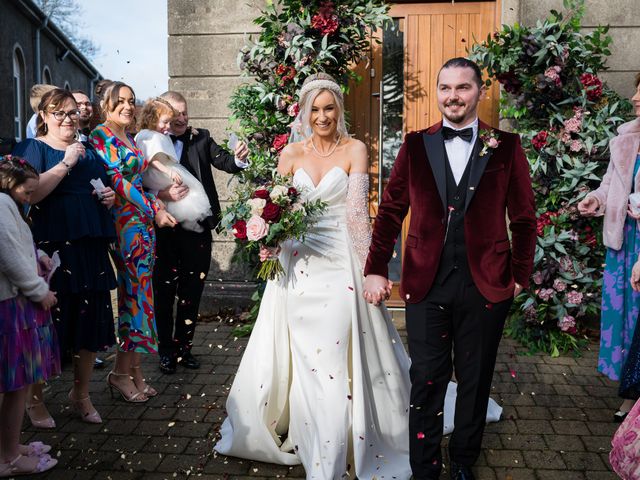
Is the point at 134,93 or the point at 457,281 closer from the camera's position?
the point at 457,281

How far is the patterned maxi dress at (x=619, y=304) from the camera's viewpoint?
4.54 metres

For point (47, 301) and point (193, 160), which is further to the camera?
point (193, 160)

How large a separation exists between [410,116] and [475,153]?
3988mm

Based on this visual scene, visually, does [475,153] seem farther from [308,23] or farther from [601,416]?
[308,23]

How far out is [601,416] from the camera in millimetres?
4414

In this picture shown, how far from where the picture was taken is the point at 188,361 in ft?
18.0

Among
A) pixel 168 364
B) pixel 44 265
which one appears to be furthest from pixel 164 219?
pixel 168 364

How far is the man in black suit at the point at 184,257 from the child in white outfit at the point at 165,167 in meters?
0.17

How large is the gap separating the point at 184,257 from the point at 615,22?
5139mm

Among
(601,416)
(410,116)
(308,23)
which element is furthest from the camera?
(410,116)

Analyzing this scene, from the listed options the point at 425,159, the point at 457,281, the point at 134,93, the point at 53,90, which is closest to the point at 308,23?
the point at 134,93

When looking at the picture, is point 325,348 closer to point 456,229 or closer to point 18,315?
point 456,229

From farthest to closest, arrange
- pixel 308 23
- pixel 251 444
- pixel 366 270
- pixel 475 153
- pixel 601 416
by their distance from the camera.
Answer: pixel 308 23, pixel 601 416, pixel 251 444, pixel 366 270, pixel 475 153

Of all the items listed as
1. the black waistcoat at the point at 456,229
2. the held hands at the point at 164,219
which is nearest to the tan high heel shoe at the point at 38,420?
the held hands at the point at 164,219
